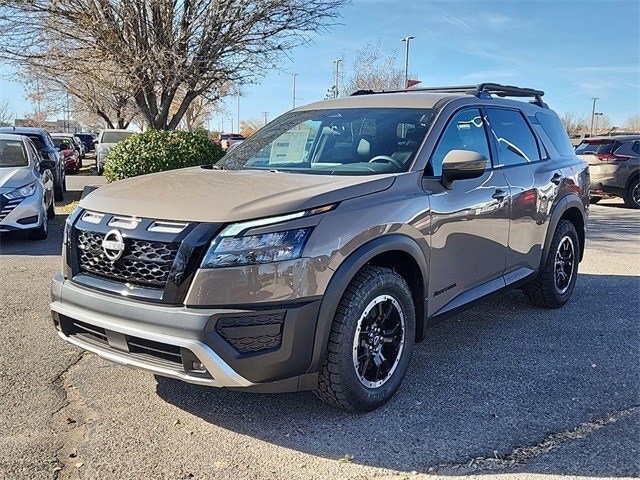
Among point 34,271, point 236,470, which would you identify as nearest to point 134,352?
point 236,470

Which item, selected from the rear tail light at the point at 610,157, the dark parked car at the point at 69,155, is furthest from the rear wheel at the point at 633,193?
the dark parked car at the point at 69,155

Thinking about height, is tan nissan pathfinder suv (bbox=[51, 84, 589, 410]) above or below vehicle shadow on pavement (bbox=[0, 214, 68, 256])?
above

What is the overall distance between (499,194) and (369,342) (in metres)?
1.74

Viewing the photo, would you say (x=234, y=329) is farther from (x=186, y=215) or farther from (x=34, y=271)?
(x=34, y=271)

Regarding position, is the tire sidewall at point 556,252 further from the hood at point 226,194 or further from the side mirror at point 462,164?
the hood at point 226,194

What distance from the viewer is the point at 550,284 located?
5348mm

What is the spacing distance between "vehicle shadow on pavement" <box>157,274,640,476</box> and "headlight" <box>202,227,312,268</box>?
0.98 meters

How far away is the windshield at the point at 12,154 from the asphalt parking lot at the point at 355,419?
4.90 meters

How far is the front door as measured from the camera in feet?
12.4

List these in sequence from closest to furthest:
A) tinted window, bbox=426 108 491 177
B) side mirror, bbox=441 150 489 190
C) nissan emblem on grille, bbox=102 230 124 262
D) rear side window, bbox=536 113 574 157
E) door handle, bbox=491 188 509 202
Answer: nissan emblem on grille, bbox=102 230 124 262
side mirror, bbox=441 150 489 190
tinted window, bbox=426 108 491 177
door handle, bbox=491 188 509 202
rear side window, bbox=536 113 574 157

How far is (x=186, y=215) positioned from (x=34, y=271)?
4.55 meters

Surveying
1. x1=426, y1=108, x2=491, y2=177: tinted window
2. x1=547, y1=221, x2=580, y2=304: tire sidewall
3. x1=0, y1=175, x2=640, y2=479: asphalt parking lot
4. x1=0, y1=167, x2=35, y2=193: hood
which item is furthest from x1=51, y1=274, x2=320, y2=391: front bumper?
x1=0, y1=167, x2=35, y2=193: hood

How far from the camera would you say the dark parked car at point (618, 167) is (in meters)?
13.6

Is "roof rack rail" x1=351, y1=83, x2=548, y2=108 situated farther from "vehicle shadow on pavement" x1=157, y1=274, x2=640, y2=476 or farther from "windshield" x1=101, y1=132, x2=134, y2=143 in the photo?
"windshield" x1=101, y1=132, x2=134, y2=143
